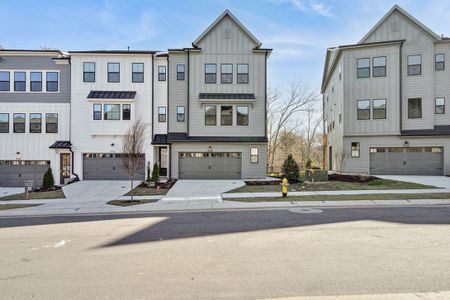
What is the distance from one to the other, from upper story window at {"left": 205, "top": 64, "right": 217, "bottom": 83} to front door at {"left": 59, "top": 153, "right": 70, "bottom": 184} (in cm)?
1327

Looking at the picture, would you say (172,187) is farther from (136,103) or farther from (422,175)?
(422,175)

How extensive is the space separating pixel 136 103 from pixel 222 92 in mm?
7168

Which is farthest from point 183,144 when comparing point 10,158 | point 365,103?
point 365,103

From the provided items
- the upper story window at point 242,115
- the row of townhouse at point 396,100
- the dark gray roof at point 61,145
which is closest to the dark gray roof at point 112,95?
the dark gray roof at point 61,145

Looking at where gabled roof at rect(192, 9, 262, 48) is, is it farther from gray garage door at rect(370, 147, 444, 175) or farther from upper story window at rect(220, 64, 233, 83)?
gray garage door at rect(370, 147, 444, 175)

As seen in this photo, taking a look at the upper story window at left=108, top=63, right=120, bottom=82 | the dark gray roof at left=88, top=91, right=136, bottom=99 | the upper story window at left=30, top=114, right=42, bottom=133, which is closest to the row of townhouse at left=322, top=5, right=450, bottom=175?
the dark gray roof at left=88, top=91, right=136, bottom=99

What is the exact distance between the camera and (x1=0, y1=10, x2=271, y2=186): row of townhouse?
78.9ft

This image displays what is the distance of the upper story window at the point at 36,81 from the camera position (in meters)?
24.5

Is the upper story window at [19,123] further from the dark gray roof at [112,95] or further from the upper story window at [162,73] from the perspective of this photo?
the upper story window at [162,73]

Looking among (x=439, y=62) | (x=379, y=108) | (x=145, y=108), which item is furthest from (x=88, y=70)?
(x=439, y=62)

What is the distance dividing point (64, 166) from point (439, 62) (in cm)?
3210

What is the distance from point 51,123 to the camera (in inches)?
958

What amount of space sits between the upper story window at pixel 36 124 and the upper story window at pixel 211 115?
13.8m

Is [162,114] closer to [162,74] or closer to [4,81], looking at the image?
[162,74]
